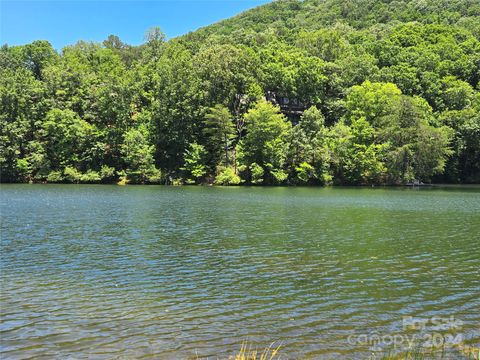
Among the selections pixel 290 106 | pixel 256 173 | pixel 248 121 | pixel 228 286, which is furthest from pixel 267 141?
pixel 228 286

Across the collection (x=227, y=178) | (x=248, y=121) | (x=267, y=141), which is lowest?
(x=227, y=178)

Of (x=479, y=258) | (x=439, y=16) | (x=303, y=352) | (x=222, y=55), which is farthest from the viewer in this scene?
(x=439, y=16)

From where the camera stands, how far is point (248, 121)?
244ft

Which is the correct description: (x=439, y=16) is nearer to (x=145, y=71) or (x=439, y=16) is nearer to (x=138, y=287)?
(x=145, y=71)

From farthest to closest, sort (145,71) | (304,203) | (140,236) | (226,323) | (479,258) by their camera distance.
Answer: (145,71)
(304,203)
(140,236)
(479,258)
(226,323)

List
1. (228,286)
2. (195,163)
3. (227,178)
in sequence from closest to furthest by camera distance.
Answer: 1. (228,286)
2. (227,178)
3. (195,163)

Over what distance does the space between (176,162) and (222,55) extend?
861 inches

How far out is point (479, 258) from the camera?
18.4m

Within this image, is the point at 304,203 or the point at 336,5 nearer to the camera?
the point at 304,203

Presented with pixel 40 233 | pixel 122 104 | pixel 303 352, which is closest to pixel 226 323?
pixel 303 352

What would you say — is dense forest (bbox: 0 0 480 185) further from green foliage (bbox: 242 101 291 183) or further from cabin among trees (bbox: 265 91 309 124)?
cabin among trees (bbox: 265 91 309 124)

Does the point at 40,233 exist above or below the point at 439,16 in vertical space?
below

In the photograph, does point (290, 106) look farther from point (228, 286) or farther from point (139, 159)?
point (228, 286)

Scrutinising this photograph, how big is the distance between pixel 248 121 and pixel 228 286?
61936 mm
